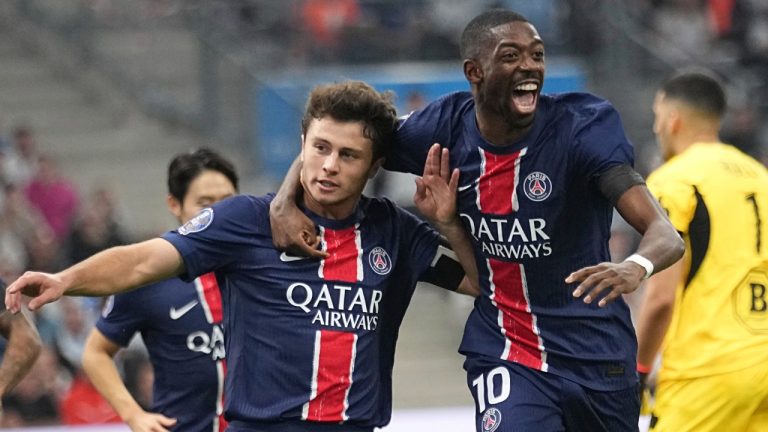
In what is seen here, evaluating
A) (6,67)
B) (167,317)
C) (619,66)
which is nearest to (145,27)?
(6,67)

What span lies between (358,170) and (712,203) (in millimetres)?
1858

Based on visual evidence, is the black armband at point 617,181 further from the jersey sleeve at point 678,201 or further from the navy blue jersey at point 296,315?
the jersey sleeve at point 678,201

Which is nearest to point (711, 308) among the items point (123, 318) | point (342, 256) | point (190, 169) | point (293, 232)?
point (342, 256)

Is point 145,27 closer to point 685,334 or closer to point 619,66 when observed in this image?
point 619,66

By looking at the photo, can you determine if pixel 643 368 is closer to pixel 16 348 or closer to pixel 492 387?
pixel 492 387

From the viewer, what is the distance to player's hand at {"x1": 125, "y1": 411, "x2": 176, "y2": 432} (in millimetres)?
6508

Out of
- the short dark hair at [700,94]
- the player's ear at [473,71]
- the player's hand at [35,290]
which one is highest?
the short dark hair at [700,94]

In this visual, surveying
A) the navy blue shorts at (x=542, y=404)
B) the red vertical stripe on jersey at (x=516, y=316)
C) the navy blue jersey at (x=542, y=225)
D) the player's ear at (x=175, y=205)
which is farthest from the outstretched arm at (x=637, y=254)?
the player's ear at (x=175, y=205)

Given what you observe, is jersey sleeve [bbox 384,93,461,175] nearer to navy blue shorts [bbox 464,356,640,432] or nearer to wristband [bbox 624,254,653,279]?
navy blue shorts [bbox 464,356,640,432]

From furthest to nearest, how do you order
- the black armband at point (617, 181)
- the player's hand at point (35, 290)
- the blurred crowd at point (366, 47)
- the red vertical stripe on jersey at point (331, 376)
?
the blurred crowd at point (366, 47) → the red vertical stripe on jersey at point (331, 376) → the black armband at point (617, 181) → the player's hand at point (35, 290)

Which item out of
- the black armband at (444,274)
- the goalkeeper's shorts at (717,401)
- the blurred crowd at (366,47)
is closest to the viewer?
the black armband at (444,274)

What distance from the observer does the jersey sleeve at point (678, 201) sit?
6691 mm

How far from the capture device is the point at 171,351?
22.0 feet

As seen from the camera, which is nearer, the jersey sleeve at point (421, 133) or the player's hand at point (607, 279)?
the player's hand at point (607, 279)
